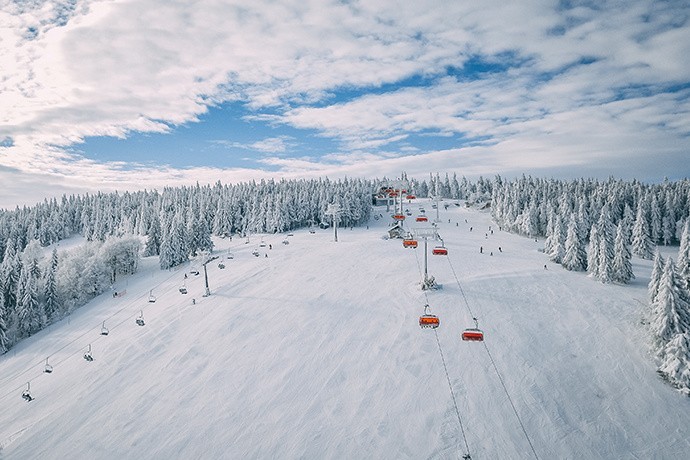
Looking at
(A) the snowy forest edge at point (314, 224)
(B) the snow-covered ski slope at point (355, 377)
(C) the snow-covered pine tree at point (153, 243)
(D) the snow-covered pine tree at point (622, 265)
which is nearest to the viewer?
(B) the snow-covered ski slope at point (355, 377)

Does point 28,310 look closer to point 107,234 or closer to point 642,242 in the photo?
point 107,234

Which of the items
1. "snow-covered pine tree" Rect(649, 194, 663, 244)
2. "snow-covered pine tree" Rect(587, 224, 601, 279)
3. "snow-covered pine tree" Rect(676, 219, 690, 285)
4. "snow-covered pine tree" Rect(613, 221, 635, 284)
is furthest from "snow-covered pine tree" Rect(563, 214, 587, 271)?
"snow-covered pine tree" Rect(649, 194, 663, 244)

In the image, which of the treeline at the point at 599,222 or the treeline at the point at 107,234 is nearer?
the treeline at the point at 599,222

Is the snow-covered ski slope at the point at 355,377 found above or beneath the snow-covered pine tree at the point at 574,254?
beneath

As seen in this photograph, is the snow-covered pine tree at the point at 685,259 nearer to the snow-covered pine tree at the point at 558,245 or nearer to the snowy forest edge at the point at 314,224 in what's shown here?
the snowy forest edge at the point at 314,224

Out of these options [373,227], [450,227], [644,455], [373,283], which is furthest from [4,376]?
[450,227]

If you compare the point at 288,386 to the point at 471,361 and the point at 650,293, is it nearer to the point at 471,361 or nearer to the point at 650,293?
the point at 471,361

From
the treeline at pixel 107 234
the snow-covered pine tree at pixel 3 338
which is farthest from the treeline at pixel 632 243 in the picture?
the snow-covered pine tree at pixel 3 338
